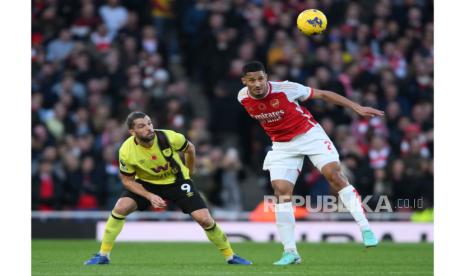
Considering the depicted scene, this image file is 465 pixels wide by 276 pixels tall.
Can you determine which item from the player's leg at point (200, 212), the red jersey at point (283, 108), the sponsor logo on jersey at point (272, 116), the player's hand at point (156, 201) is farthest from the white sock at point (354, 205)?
the player's hand at point (156, 201)

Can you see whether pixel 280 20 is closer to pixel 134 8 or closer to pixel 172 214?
pixel 134 8

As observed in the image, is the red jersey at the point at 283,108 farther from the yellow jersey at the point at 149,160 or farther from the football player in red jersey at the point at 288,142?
the yellow jersey at the point at 149,160

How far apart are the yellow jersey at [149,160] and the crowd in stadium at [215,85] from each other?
6.24 metres

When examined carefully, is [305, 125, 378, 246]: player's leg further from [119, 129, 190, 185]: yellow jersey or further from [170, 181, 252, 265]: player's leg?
[119, 129, 190, 185]: yellow jersey

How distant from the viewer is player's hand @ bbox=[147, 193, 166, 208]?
10.3 metres

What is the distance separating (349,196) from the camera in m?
10.9

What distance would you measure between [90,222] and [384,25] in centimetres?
766

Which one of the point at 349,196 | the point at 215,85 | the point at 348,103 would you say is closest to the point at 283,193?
the point at 349,196

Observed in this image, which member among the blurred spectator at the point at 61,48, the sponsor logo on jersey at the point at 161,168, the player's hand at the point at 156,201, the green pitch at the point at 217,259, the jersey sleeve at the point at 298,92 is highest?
the blurred spectator at the point at 61,48

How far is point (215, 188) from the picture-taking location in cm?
1769

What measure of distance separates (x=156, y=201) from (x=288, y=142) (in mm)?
1767

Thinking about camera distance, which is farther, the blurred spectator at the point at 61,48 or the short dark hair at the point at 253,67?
the blurred spectator at the point at 61,48

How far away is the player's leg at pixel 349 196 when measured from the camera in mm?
10670

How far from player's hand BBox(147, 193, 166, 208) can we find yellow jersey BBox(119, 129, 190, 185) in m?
0.49
